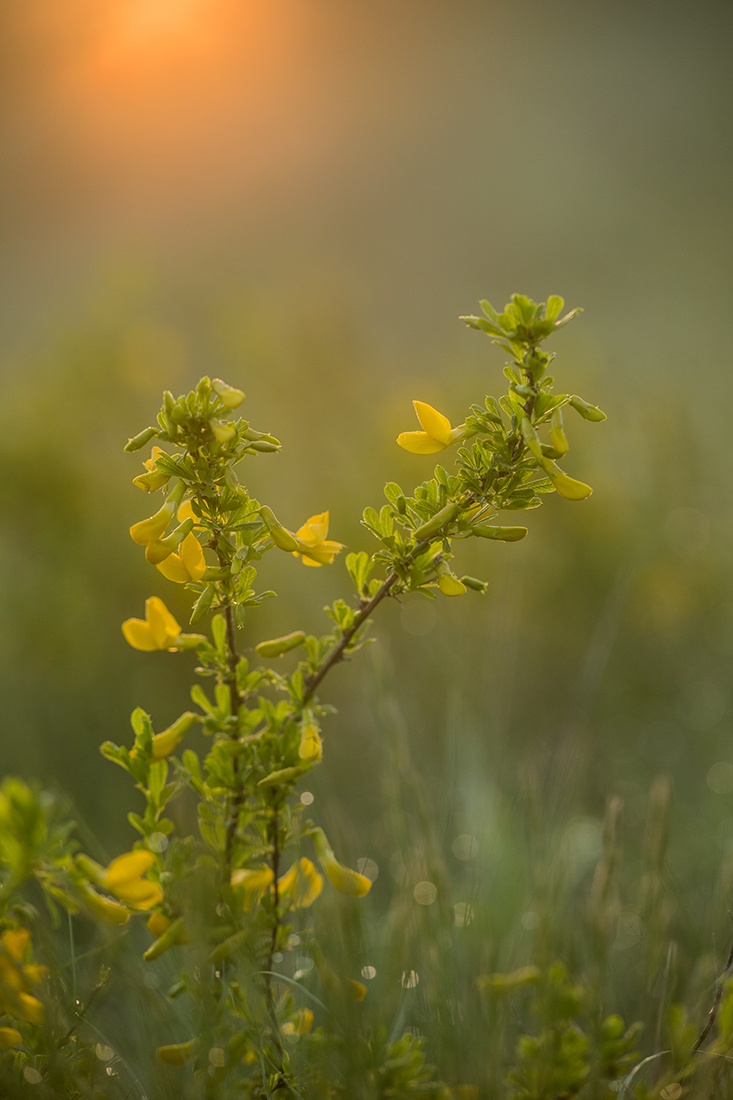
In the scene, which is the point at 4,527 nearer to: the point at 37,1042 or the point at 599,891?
the point at 37,1042

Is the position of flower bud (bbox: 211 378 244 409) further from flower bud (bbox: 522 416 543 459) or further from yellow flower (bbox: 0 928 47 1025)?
yellow flower (bbox: 0 928 47 1025)

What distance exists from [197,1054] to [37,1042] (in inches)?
3.7

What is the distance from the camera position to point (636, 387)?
1.65 metres

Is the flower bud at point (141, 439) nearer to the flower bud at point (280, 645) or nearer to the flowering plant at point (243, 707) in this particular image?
the flowering plant at point (243, 707)

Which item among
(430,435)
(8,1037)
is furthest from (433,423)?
(8,1037)

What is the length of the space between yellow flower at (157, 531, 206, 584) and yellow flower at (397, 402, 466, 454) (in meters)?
0.11

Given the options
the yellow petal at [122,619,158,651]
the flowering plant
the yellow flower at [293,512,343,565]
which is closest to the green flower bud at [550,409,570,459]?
the flowering plant

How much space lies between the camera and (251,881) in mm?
299

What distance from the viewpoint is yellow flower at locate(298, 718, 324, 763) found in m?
0.28

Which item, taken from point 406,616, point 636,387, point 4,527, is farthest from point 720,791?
point 4,527

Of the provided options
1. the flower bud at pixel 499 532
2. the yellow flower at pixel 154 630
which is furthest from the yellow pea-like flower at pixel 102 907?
the flower bud at pixel 499 532

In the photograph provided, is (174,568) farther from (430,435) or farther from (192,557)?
(430,435)

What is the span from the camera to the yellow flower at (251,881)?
30 cm

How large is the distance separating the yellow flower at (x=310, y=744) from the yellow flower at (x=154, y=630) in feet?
0.27
